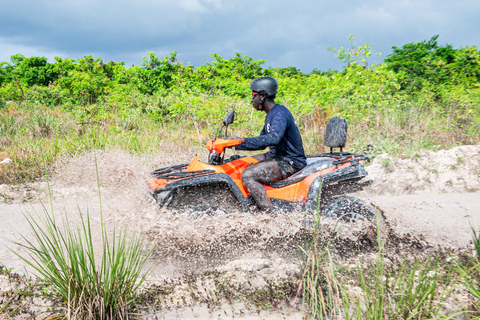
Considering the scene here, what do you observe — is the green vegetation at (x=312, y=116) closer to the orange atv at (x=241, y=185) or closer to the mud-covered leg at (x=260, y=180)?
the orange atv at (x=241, y=185)

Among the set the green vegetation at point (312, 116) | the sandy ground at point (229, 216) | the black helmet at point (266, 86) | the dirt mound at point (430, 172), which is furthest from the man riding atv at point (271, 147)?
the green vegetation at point (312, 116)

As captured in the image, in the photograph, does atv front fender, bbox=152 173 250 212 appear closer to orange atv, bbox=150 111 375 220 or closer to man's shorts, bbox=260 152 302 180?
orange atv, bbox=150 111 375 220

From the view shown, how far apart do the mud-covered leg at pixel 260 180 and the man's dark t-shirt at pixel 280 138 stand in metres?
0.20

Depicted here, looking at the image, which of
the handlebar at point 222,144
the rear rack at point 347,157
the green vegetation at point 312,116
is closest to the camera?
the handlebar at point 222,144

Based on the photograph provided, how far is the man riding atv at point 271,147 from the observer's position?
3.36 metres

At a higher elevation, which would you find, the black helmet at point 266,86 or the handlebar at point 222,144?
the black helmet at point 266,86

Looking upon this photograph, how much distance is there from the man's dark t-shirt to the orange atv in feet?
0.51

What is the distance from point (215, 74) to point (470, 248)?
12.9 m

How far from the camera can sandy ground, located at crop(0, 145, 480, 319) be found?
3.32m

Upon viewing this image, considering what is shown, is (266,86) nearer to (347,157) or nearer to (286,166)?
(286,166)

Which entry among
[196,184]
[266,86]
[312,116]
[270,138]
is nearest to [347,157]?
[270,138]

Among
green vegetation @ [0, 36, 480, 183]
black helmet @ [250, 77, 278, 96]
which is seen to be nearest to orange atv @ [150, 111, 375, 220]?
black helmet @ [250, 77, 278, 96]

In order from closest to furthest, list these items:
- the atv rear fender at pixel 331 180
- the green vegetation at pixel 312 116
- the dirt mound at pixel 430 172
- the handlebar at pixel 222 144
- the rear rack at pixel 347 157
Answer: the handlebar at pixel 222 144, the atv rear fender at pixel 331 180, the rear rack at pixel 347 157, the dirt mound at pixel 430 172, the green vegetation at pixel 312 116

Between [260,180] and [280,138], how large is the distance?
0.45 m
